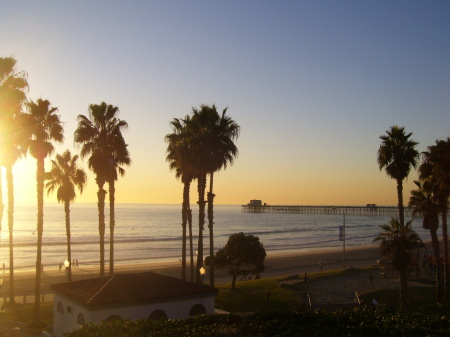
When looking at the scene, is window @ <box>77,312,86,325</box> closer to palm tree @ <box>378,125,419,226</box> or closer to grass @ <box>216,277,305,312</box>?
grass @ <box>216,277,305,312</box>

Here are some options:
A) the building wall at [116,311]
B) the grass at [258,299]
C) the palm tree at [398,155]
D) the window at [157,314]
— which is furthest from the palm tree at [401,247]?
the window at [157,314]

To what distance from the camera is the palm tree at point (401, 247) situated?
29328 millimetres

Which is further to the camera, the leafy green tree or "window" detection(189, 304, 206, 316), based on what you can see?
the leafy green tree

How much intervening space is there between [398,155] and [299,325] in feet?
68.0

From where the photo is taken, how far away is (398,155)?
30.7 metres

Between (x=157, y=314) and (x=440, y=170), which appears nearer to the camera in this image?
(x=157, y=314)

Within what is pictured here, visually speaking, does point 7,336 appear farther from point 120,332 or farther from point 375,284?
point 375,284

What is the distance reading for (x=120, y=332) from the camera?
44.3 ft

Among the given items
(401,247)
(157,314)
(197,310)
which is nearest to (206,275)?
(401,247)

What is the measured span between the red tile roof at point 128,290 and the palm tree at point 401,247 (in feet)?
43.9

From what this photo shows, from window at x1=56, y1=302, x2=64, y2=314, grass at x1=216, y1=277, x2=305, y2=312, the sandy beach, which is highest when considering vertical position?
window at x1=56, y1=302, x2=64, y2=314

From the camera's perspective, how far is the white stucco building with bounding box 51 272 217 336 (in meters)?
20.4

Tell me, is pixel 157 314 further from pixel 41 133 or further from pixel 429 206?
pixel 429 206

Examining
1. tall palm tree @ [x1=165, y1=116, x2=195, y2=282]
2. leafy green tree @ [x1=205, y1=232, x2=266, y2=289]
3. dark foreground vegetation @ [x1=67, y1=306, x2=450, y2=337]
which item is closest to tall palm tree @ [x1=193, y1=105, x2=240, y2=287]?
tall palm tree @ [x1=165, y1=116, x2=195, y2=282]
